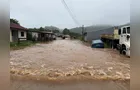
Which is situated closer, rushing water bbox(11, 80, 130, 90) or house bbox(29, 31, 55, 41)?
rushing water bbox(11, 80, 130, 90)

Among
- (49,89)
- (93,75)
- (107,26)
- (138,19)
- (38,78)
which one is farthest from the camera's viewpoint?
(107,26)

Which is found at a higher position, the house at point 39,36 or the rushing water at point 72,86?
the house at point 39,36

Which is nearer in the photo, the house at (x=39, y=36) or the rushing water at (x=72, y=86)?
the rushing water at (x=72, y=86)

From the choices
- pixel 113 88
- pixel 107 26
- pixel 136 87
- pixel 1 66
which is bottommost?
pixel 113 88

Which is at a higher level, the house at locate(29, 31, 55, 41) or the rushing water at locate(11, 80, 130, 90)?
the house at locate(29, 31, 55, 41)

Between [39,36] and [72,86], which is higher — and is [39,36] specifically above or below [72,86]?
above

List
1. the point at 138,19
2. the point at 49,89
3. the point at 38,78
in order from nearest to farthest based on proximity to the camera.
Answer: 1. the point at 138,19
2. the point at 49,89
3. the point at 38,78

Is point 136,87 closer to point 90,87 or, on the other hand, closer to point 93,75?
point 90,87

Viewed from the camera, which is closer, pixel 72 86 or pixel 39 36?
pixel 72 86

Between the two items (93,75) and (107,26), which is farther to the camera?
(107,26)

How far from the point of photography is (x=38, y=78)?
177 inches

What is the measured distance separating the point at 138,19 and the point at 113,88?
2.93 metres

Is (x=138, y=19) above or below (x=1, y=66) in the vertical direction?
above

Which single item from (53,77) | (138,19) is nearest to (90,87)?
(53,77)
